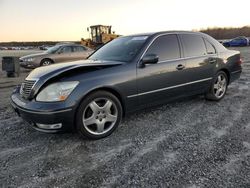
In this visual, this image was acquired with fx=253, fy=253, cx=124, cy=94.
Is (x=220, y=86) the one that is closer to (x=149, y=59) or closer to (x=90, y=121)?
(x=149, y=59)

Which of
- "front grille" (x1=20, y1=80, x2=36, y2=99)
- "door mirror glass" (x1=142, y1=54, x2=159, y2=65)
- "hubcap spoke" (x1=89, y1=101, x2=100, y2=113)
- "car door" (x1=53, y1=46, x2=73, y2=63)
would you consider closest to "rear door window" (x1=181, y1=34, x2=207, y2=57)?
"door mirror glass" (x1=142, y1=54, x2=159, y2=65)

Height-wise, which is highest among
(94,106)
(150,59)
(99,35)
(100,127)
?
(99,35)

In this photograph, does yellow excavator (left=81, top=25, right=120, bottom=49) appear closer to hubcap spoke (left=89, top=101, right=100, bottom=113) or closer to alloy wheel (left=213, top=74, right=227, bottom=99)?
alloy wheel (left=213, top=74, right=227, bottom=99)

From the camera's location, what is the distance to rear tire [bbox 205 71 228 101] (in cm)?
566

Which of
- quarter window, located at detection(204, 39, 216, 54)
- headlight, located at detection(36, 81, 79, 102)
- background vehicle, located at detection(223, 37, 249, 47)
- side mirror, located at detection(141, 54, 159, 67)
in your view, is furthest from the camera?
background vehicle, located at detection(223, 37, 249, 47)

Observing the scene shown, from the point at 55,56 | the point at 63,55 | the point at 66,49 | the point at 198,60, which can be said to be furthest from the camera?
the point at 66,49

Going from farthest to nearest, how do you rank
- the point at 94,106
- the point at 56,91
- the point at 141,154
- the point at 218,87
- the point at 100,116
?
1. the point at 218,87
2. the point at 100,116
3. the point at 94,106
4. the point at 56,91
5. the point at 141,154

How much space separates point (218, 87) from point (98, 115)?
327 centimetres

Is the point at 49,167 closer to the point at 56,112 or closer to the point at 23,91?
the point at 56,112

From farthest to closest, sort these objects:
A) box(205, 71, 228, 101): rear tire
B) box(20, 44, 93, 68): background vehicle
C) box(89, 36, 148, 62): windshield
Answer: box(20, 44, 93, 68): background vehicle → box(205, 71, 228, 101): rear tire → box(89, 36, 148, 62): windshield

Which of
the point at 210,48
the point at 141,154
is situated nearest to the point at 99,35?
the point at 210,48

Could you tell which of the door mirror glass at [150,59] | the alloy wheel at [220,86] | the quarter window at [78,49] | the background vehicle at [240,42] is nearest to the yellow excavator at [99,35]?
the quarter window at [78,49]

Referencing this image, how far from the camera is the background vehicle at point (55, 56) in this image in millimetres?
12344

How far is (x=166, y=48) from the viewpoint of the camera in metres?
4.68
